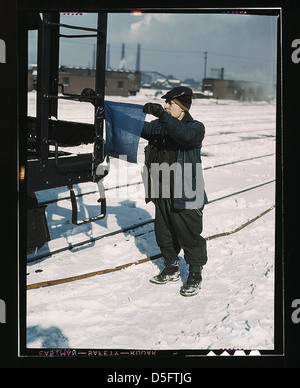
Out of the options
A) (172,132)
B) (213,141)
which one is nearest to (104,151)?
(172,132)

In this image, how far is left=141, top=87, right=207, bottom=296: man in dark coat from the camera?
12.1 ft

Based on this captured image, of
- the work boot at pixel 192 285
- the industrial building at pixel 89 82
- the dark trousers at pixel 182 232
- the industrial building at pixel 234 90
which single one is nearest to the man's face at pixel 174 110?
the dark trousers at pixel 182 232

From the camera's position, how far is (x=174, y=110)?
3729 mm

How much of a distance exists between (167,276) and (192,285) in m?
0.31

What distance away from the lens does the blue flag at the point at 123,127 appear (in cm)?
383

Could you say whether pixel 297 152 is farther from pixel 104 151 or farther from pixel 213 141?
pixel 213 141

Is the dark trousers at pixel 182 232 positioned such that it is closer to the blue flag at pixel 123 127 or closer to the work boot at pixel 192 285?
the work boot at pixel 192 285

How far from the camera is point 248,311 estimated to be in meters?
3.64

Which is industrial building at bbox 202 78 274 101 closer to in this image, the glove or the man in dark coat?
the man in dark coat

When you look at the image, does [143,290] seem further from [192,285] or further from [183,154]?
[183,154]

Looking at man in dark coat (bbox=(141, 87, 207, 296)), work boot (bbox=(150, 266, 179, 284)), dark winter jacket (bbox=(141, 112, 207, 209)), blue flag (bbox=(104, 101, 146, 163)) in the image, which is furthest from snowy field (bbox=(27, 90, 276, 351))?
blue flag (bbox=(104, 101, 146, 163))

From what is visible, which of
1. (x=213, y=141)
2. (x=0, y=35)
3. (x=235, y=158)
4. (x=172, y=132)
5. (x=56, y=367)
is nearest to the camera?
(x=0, y=35)

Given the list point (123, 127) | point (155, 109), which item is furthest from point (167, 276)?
point (155, 109)

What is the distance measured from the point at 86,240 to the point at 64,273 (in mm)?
906
